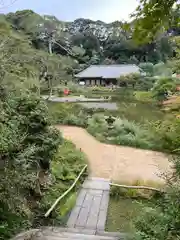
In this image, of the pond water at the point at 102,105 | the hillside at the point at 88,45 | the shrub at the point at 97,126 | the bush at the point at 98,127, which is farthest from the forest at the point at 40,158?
the hillside at the point at 88,45

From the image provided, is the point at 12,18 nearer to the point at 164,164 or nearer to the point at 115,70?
the point at 164,164

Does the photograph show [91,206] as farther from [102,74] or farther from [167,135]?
[102,74]

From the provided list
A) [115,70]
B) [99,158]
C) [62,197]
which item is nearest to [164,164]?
[99,158]

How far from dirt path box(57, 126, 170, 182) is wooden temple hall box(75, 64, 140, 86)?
19.0m

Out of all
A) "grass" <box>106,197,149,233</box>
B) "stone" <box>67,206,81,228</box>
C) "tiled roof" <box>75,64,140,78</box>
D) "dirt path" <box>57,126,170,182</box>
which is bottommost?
"grass" <box>106,197,149,233</box>

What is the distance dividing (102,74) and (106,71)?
2.74 feet

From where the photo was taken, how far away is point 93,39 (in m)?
35.0

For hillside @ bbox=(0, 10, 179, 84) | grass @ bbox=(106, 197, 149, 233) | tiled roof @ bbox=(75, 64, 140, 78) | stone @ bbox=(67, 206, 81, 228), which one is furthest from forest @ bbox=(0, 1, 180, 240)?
tiled roof @ bbox=(75, 64, 140, 78)

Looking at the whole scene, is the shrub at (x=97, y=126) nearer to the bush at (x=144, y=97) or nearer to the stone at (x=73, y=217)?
the stone at (x=73, y=217)

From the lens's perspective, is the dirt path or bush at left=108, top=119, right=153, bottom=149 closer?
the dirt path

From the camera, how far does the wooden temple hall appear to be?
29.5 m

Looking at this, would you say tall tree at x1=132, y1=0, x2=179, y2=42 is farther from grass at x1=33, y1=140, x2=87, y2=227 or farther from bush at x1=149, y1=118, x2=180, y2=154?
bush at x1=149, y1=118, x2=180, y2=154

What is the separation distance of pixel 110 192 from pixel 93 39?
3070 cm

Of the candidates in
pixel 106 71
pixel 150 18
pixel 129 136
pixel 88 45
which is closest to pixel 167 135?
pixel 129 136
